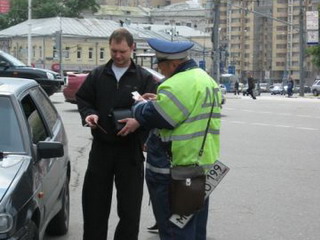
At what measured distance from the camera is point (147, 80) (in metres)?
5.02

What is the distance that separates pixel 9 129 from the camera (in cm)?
475

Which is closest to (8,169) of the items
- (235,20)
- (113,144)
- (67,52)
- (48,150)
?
(48,150)

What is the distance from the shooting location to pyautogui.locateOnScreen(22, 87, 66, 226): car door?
186 inches

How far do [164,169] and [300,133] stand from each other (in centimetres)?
1283

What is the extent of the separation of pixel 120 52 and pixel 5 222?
167 cm

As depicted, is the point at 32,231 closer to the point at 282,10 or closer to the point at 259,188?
the point at 259,188

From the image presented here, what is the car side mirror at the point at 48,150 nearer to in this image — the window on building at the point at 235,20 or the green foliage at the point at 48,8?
the green foliage at the point at 48,8

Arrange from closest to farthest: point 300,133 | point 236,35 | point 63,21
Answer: point 300,133 < point 63,21 < point 236,35

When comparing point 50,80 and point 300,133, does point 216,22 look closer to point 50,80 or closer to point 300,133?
point 50,80

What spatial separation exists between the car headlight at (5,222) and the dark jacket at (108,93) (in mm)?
1321

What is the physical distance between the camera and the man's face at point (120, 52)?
4.82 metres

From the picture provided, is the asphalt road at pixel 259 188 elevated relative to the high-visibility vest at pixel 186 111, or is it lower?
lower

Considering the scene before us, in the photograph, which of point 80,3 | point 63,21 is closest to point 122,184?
point 63,21

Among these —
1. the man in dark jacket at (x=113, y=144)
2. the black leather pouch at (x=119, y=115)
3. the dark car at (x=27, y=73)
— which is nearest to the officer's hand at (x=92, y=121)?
the man in dark jacket at (x=113, y=144)
